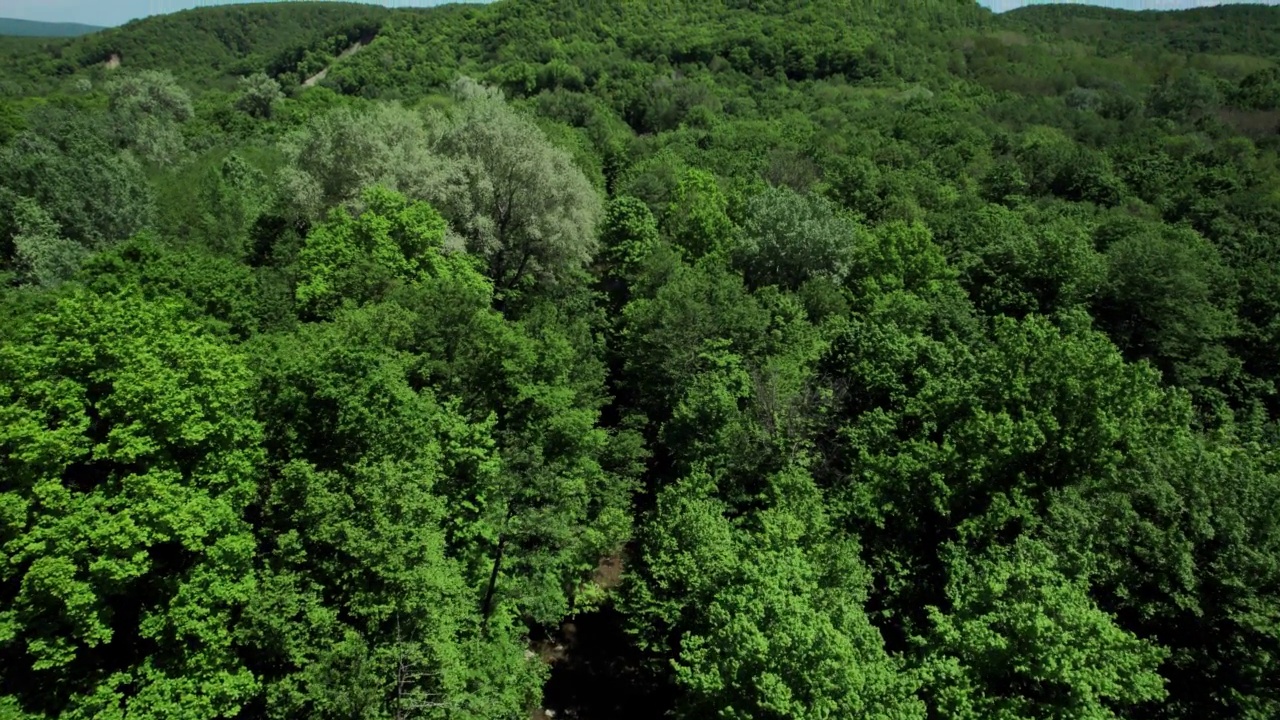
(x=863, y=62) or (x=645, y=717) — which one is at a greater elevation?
(x=863, y=62)

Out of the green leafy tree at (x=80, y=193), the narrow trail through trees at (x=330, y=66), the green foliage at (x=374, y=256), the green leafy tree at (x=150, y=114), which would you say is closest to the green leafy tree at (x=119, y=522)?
the green foliage at (x=374, y=256)

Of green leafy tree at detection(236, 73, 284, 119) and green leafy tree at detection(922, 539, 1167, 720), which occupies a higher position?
green leafy tree at detection(236, 73, 284, 119)

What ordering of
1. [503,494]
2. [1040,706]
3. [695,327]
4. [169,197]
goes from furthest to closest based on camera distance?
[169,197] → [695,327] → [503,494] → [1040,706]

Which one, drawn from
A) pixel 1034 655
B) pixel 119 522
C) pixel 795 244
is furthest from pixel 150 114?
pixel 1034 655

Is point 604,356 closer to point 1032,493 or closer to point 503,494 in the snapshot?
point 503,494

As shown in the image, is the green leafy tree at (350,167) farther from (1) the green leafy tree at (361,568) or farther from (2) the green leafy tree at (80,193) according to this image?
(1) the green leafy tree at (361,568)

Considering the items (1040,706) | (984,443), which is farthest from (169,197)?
(1040,706)

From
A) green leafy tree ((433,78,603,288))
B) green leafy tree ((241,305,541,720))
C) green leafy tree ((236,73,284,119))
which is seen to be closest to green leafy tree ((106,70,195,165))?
green leafy tree ((236,73,284,119))

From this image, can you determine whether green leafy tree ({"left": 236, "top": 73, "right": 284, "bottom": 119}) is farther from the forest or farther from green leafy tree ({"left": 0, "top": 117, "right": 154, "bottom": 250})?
green leafy tree ({"left": 0, "top": 117, "right": 154, "bottom": 250})
